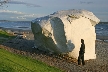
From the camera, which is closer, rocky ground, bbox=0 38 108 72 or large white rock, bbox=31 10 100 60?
rocky ground, bbox=0 38 108 72

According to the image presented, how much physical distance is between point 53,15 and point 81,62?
4.50 meters

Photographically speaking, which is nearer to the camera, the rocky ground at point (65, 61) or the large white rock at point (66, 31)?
the rocky ground at point (65, 61)

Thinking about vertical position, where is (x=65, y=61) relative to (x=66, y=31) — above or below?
below

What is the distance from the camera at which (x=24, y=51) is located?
90.4 ft

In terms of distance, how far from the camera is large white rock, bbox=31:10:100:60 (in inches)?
982

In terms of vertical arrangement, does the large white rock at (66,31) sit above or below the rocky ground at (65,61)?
above

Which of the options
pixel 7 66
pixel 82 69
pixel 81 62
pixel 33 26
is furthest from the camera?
pixel 33 26

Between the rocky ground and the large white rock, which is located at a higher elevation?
the large white rock

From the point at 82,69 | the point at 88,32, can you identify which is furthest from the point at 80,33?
the point at 82,69

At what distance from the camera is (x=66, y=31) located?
24.9m

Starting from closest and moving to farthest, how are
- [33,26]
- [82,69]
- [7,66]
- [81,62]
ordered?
[7,66] → [82,69] → [81,62] → [33,26]

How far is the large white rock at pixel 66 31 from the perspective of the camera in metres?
25.0

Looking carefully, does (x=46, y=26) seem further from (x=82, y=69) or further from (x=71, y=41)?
(x=82, y=69)

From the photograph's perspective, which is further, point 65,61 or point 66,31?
point 66,31
